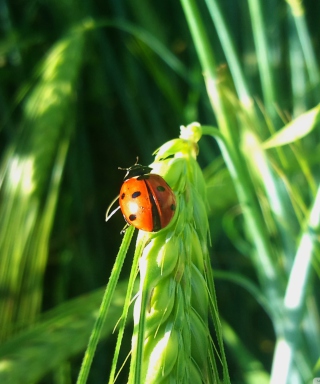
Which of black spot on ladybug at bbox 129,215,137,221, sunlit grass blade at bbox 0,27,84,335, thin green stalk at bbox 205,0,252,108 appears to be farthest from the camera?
sunlit grass blade at bbox 0,27,84,335

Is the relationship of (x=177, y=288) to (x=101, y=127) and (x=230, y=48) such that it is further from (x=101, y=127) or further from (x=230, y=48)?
(x=101, y=127)

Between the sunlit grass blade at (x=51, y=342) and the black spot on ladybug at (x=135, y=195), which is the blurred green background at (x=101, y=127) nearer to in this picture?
the sunlit grass blade at (x=51, y=342)

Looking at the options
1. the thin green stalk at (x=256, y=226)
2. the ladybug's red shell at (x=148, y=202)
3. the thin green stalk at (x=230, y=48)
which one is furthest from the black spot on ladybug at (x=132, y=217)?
the thin green stalk at (x=230, y=48)

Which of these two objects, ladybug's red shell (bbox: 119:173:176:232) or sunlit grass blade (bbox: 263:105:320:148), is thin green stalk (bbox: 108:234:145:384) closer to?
ladybug's red shell (bbox: 119:173:176:232)

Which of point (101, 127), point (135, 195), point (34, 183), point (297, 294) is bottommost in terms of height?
point (297, 294)

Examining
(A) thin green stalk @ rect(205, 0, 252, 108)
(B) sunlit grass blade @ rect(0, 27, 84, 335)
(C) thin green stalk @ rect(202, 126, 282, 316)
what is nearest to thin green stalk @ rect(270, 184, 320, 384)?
(C) thin green stalk @ rect(202, 126, 282, 316)

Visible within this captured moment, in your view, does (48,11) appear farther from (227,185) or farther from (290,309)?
(290,309)

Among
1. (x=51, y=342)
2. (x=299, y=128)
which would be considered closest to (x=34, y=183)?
(x=51, y=342)
